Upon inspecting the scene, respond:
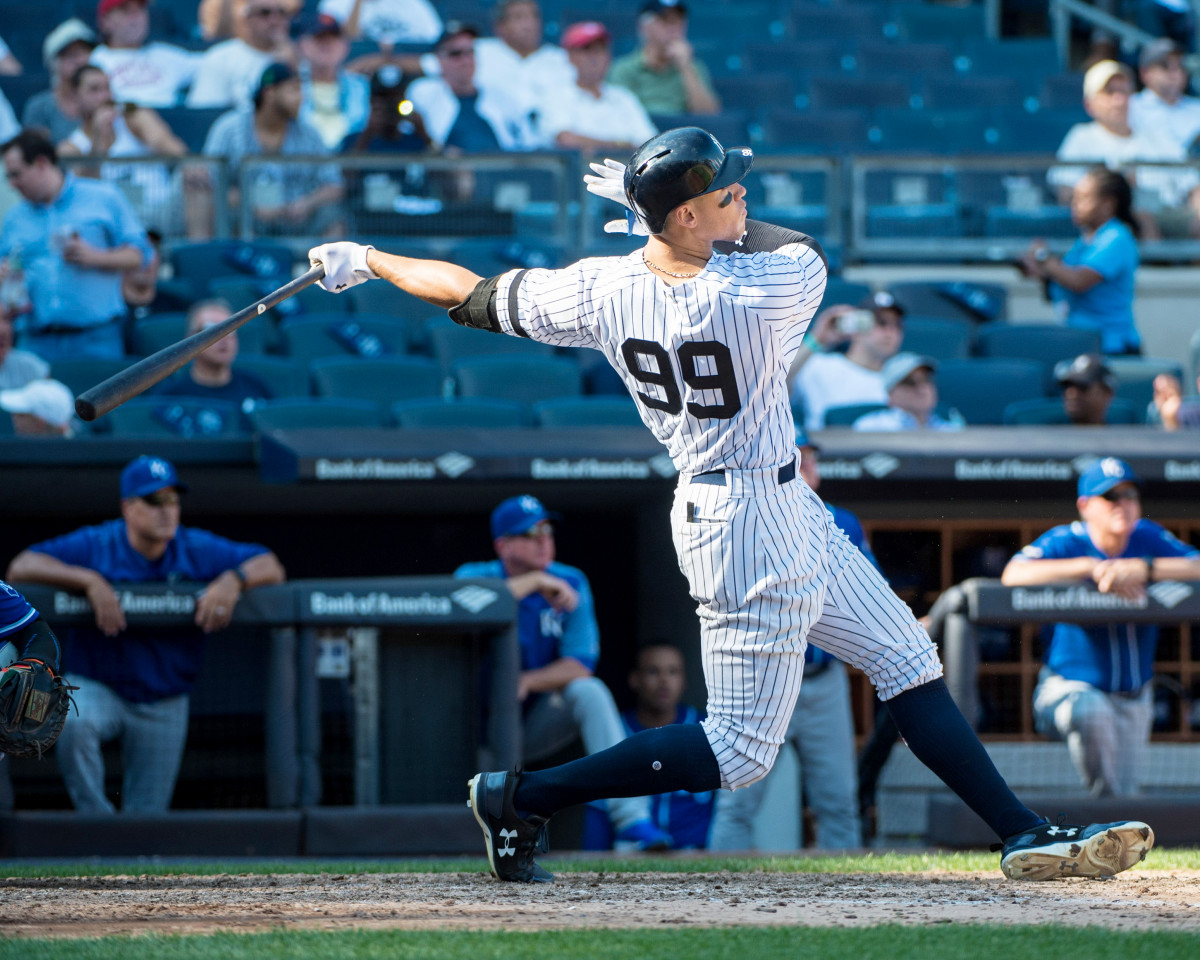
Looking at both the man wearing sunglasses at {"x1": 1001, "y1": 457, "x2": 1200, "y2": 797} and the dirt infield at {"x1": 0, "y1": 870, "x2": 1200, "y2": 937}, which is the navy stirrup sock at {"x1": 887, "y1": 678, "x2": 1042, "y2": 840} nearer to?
the dirt infield at {"x1": 0, "y1": 870, "x2": 1200, "y2": 937}

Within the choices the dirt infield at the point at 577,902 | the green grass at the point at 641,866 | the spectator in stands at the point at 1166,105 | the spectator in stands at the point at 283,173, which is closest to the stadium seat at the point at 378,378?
the spectator in stands at the point at 283,173

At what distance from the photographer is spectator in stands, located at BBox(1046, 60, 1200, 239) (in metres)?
7.65

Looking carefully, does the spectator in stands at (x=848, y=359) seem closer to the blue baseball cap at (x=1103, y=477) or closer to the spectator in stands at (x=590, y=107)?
the blue baseball cap at (x=1103, y=477)

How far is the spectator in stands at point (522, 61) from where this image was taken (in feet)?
27.2

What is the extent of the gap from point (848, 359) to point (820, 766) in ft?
6.69

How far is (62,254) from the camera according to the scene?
6.27m

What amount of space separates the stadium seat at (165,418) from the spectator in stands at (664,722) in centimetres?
171

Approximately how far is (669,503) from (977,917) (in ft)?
9.37

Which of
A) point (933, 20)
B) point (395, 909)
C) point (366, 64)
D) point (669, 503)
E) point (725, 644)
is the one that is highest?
point (933, 20)

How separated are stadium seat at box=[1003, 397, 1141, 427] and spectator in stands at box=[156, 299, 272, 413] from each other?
9.41 ft

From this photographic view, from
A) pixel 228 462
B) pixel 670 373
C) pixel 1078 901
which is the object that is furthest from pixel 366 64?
pixel 1078 901

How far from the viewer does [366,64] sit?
27.5ft

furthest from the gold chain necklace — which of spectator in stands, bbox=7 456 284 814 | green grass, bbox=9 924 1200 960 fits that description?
spectator in stands, bbox=7 456 284 814

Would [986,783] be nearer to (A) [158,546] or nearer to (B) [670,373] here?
(B) [670,373]
